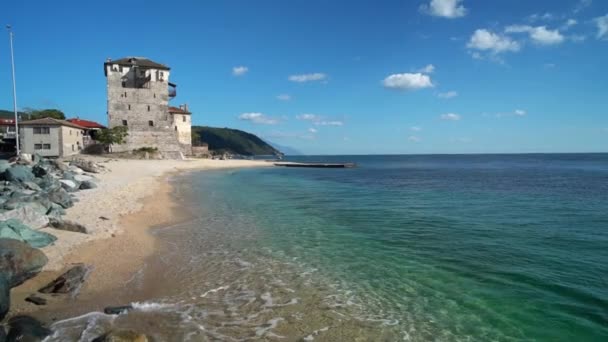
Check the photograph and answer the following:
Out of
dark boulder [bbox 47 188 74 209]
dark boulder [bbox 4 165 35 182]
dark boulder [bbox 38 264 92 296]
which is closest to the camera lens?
dark boulder [bbox 38 264 92 296]

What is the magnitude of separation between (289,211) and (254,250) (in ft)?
25.4

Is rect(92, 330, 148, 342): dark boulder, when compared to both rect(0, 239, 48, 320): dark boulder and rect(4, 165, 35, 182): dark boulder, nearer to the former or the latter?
rect(0, 239, 48, 320): dark boulder

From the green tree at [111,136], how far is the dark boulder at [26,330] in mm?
61523

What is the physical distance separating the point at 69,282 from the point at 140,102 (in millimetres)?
64925

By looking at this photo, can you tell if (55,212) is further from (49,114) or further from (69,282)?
(49,114)

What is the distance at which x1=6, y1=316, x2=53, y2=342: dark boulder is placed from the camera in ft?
17.6

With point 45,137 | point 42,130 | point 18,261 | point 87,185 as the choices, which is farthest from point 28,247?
point 45,137

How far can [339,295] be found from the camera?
7.84m

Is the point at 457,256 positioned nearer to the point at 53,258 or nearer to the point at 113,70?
the point at 53,258

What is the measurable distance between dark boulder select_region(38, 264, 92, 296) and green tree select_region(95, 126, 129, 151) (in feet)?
195

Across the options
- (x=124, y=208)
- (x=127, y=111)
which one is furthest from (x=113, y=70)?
(x=124, y=208)

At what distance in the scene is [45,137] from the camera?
1905 inches

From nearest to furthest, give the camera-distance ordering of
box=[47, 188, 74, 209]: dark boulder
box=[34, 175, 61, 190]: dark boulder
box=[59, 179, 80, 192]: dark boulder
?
box=[47, 188, 74, 209]: dark boulder < box=[34, 175, 61, 190]: dark boulder < box=[59, 179, 80, 192]: dark boulder

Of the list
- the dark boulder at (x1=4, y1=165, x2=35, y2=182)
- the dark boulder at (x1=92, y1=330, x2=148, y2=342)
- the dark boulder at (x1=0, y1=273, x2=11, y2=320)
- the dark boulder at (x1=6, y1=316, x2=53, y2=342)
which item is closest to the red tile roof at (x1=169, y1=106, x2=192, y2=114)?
the dark boulder at (x1=4, y1=165, x2=35, y2=182)
